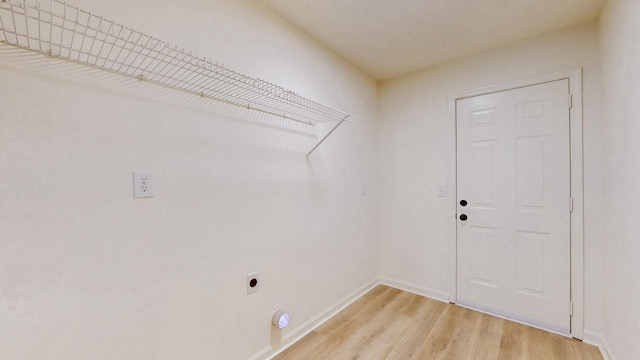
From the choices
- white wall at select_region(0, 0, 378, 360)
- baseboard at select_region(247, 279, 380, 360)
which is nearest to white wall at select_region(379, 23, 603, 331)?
baseboard at select_region(247, 279, 380, 360)

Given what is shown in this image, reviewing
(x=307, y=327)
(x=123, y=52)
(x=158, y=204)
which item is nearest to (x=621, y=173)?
(x=307, y=327)

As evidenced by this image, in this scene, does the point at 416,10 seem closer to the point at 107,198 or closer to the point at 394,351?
the point at 107,198

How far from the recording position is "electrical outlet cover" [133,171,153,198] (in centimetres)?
119

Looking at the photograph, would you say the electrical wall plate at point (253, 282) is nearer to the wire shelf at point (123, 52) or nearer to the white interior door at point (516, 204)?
the wire shelf at point (123, 52)

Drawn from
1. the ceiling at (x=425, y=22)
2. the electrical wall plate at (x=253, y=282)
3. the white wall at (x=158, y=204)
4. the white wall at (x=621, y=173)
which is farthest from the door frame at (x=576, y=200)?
the electrical wall plate at (x=253, y=282)

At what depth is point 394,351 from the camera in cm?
186

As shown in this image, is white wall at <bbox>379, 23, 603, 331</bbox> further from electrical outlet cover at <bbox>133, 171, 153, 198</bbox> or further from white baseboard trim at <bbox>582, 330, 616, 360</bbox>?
electrical outlet cover at <bbox>133, 171, 153, 198</bbox>

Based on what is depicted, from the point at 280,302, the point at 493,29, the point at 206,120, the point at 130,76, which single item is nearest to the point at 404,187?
the point at 493,29

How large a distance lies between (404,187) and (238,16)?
222cm

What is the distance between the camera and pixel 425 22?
1.95 meters

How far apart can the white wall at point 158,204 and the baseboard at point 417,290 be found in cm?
109

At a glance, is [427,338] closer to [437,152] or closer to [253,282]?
[253,282]

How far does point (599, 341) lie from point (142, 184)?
10.3 ft

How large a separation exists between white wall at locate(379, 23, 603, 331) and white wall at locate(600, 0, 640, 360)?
130 mm
